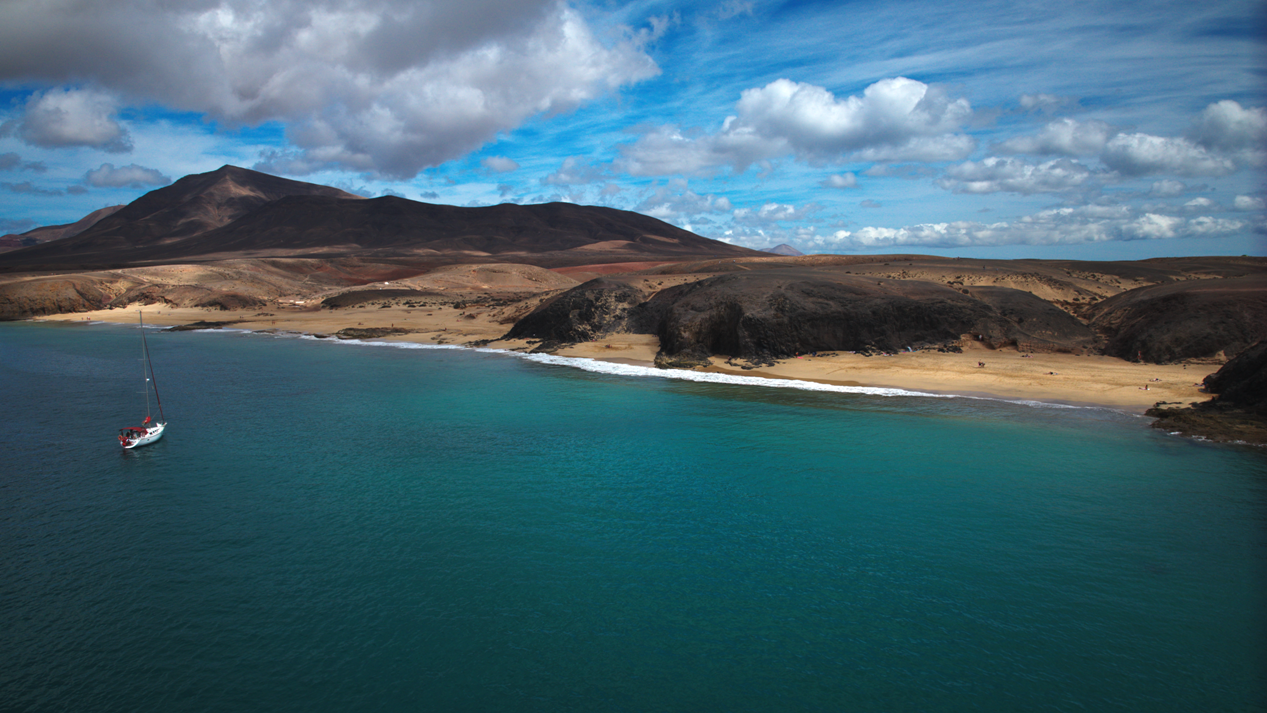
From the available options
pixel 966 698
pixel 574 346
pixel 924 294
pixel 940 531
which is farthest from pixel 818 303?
pixel 966 698

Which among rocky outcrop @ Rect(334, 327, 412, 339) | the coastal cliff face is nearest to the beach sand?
the coastal cliff face

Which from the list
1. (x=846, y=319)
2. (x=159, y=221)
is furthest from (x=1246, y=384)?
(x=159, y=221)

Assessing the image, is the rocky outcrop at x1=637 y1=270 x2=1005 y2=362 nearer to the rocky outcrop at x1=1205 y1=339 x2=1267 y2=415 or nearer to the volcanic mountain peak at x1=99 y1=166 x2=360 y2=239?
the rocky outcrop at x1=1205 y1=339 x2=1267 y2=415

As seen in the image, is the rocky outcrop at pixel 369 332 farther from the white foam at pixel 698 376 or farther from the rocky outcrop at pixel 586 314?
the rocky outcrop at pixel 586 314

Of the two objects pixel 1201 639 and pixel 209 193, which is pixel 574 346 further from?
pixel 209 193

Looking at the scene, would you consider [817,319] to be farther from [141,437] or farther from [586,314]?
[141,437]

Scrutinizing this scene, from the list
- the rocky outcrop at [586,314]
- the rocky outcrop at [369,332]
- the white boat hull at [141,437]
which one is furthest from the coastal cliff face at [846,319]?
the rocky outcrop at [369,332]

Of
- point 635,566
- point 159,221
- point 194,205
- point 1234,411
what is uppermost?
point 194,205
